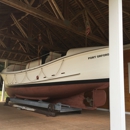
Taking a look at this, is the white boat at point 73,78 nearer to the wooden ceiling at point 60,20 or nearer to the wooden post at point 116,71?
the wooden ceiling at point 60,20

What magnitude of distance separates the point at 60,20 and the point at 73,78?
174 centimetres

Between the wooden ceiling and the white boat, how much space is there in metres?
1.13

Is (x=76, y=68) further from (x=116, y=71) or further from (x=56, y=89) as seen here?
(x=116, y=71)

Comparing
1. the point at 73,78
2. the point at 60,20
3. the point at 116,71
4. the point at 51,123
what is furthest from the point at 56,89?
the point at 116,71

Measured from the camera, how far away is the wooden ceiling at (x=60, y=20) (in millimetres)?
4584

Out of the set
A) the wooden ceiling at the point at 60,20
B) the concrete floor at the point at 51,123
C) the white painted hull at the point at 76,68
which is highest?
the wooden ceiling at the point at 60,20

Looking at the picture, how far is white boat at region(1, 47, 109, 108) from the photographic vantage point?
13.8ft

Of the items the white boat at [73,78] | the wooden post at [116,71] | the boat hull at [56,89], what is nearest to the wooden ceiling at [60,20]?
the white boat at [73,78]

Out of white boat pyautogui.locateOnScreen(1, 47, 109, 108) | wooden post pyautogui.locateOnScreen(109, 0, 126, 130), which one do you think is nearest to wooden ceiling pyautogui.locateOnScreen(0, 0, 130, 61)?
white boat pyautogui.locateOnScreen(1, 47, 109, 108)

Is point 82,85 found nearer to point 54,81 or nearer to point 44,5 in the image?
point 54,81

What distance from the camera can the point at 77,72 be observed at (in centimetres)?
459

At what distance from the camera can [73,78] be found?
4691 mm

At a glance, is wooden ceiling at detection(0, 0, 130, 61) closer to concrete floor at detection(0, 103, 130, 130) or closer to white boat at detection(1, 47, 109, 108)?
white boat at detection(1, 47, 109, 108)

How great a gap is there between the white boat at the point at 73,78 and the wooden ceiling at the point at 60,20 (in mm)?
1131
